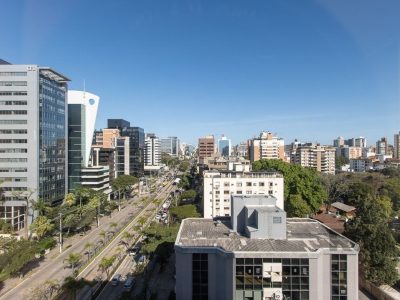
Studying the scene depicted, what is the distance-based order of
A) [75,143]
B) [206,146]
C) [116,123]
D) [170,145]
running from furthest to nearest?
[170,145], [116,123], [206,146], [75,143]

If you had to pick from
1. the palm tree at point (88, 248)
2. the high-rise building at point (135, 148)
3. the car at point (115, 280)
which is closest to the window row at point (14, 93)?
the palm tree at point (88, 248)

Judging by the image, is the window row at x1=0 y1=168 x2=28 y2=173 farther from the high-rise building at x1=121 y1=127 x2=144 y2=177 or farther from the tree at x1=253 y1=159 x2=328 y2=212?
the high-rise building at x1=121 y1=127 x2=144 y2=177

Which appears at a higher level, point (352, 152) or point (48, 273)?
point (352, 152)

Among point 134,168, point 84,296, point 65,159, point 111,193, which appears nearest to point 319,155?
point 134,168

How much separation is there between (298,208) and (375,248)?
930cm

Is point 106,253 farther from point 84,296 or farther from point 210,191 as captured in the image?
point 210,191

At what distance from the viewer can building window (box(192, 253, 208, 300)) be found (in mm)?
9133

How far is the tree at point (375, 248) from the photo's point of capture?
12.3 m

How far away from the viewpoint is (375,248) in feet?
41.1

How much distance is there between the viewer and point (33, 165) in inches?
915

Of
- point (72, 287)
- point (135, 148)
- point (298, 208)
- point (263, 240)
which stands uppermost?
point (135, 148)

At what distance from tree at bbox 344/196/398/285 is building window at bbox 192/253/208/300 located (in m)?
6.98

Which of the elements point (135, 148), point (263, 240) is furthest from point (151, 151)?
point (263, 240)

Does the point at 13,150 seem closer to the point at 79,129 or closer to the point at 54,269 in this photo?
the point at 79,129
